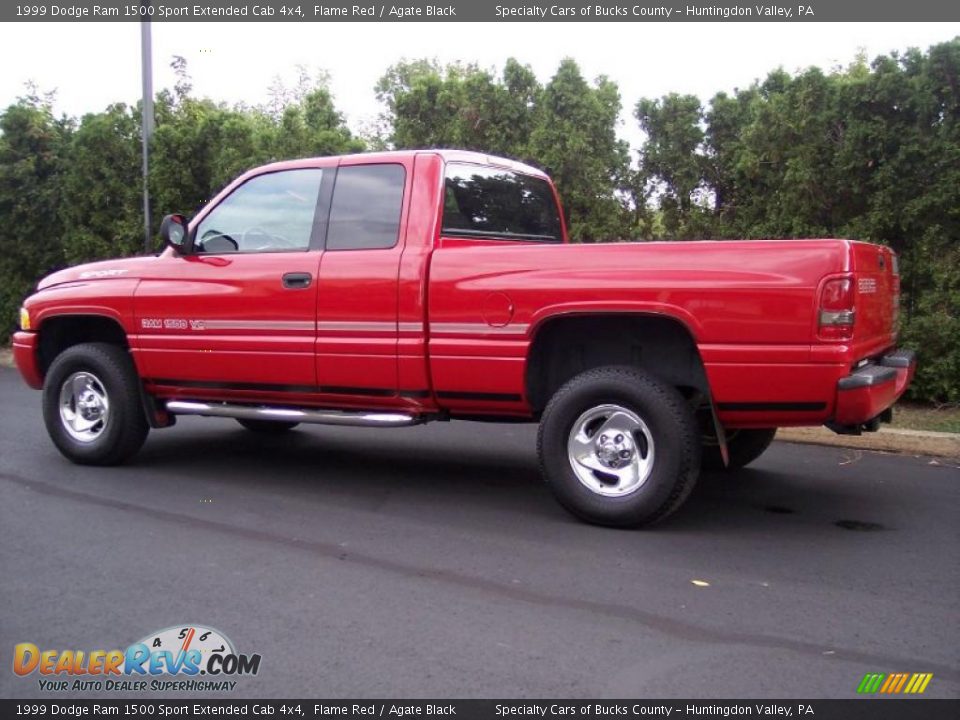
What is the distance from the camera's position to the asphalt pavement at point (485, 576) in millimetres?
3219

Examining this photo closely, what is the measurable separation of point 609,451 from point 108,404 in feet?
11.6

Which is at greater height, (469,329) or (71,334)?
(469,329)

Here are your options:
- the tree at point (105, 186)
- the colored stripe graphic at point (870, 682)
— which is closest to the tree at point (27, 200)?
the tree at point (105, 186)

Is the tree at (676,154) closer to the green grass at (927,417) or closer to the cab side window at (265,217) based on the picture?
the green grass at (927,417)

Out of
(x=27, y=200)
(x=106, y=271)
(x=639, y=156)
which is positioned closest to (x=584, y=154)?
(x=639, y=156)

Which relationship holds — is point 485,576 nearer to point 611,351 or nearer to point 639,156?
point 611,351

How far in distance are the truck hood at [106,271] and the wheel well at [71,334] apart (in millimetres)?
269

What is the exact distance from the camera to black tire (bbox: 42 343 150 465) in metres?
6.18

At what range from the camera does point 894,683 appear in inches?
123

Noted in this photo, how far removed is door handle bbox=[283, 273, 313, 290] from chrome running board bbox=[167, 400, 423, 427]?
793 mm

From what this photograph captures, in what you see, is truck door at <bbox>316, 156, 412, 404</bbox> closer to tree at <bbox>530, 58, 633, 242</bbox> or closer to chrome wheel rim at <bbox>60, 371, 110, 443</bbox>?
chrome wheel rim at <bbox>60, 371, 110, 443</bbox>

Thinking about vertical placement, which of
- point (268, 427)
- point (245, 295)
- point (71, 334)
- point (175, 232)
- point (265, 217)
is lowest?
point (268, 427)

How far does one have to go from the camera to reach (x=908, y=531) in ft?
15.8

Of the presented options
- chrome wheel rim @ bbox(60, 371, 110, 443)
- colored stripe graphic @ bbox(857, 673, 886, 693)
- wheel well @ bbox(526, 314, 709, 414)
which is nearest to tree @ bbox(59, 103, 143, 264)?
chrome wheel rim @ bbox(60, 371, 110, 443)
